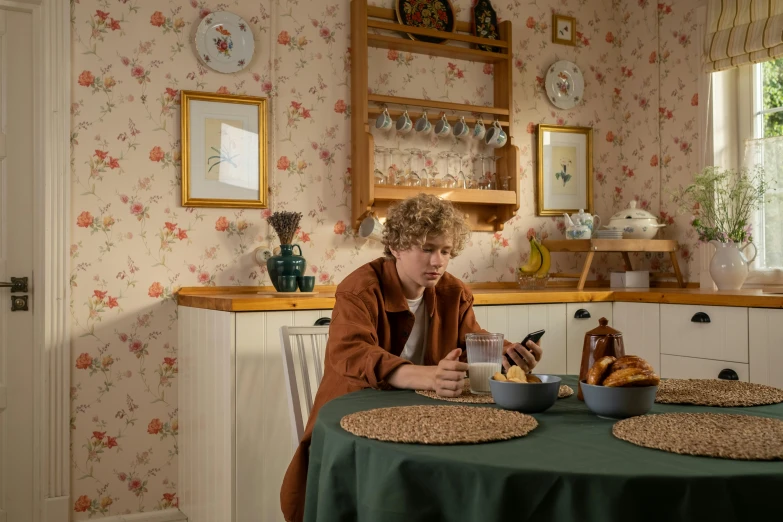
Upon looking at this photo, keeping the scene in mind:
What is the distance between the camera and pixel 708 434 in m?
1.16

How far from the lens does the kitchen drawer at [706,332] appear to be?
9.16ft

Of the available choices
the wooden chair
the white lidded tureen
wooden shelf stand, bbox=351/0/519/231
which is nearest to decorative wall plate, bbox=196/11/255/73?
wooden shelf stand, bbox=351/0/519/231

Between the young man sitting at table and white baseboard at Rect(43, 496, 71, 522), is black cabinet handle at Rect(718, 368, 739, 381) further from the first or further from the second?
white baseboard at Rect(43, 496, 71, 522)

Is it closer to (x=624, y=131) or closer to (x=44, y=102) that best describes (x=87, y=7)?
(x=44, y=102)

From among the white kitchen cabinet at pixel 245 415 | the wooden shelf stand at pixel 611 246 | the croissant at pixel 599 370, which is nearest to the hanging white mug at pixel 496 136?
the wooden shelf stand at pixel 611 246

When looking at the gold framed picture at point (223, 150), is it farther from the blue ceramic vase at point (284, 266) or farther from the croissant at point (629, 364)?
the croissant at point (629, 364)

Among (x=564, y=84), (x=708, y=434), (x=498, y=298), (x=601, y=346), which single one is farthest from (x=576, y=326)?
(x=708, y=434)

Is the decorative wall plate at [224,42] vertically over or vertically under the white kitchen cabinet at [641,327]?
over

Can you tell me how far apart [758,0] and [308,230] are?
2.25 meters

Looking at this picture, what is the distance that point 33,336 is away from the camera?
290 centimetres

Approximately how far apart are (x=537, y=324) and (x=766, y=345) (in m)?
0.87

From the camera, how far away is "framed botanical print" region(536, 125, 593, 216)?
383 cm

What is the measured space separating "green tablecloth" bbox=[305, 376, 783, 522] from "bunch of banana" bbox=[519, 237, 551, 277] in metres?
2.43

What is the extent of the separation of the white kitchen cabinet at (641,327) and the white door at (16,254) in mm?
2415
